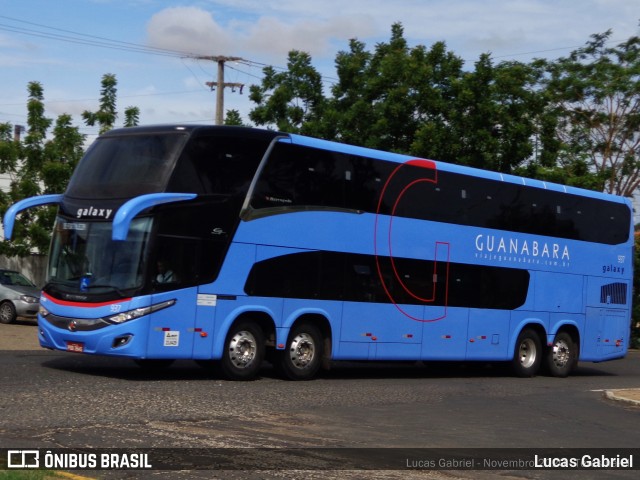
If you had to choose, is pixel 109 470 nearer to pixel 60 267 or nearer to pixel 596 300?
pixel 60 267

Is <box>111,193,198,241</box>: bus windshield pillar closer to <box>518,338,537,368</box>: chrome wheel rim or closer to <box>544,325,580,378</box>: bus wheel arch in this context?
<box>518,338,537,368</box>: chrome wheel rim

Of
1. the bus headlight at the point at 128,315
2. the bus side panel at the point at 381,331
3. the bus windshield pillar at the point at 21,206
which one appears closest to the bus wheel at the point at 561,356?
the bus side panel at the point at 381,331

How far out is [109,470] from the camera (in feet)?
28.2

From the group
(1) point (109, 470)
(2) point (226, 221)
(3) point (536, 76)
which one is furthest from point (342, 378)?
(3) point (536, 76)

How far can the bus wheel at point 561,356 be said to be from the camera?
933 inches

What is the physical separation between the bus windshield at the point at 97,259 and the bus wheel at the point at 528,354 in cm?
1022

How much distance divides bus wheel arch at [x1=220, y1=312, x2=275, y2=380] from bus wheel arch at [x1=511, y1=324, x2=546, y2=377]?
7.52 m

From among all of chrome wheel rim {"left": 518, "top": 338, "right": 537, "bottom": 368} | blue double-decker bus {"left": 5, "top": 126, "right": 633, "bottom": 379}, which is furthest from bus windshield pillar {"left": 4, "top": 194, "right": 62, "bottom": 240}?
chrome wheel rim {"left": 518, "top": 338, "right": 537, "bottom": 368}

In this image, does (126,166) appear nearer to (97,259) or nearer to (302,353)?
(97,259)

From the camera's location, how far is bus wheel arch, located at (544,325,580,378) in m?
23.7

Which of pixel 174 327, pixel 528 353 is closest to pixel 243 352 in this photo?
pixel 174 327

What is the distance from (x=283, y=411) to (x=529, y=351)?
36.7 feet

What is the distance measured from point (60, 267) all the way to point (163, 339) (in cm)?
212

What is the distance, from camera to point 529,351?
23.3 meters
